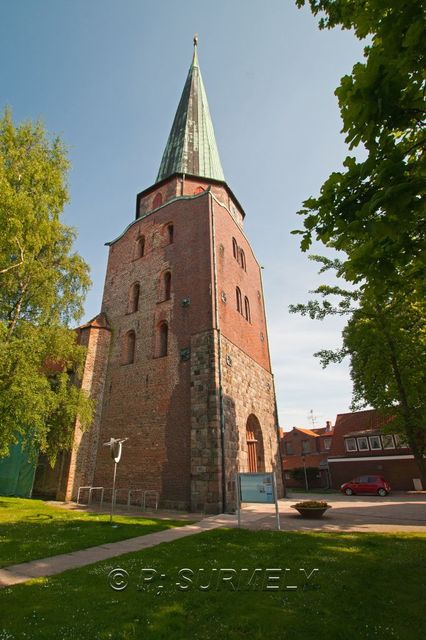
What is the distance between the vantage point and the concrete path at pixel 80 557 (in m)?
5.67

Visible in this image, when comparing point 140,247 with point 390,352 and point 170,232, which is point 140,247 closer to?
point 170,232

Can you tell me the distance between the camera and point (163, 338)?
18766 mm

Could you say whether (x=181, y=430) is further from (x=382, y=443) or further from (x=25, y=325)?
(x=382, y=443)

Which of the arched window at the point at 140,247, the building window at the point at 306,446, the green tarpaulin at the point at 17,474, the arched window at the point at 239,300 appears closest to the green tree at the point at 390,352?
the arched window at the point at 239,300

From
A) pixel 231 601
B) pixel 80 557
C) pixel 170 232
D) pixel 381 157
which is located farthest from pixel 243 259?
pixel 231 601

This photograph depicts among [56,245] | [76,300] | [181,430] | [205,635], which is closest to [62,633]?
[205,635]

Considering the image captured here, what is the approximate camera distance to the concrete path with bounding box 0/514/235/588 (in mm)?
5668

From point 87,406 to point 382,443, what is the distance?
28.3 m

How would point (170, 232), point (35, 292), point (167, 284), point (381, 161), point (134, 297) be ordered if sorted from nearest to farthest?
point (381, 161)
point (35, 292)
point (167, 284)
point (134, 297)
point (170, 232)

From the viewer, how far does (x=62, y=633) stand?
12.0ft

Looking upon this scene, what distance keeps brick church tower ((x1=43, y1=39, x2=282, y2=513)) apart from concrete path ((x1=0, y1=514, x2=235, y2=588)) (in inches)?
181

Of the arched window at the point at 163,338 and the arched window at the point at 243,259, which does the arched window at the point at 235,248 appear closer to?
the arched window at the point at 243,259

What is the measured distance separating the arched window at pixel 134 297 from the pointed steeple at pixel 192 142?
9427mm

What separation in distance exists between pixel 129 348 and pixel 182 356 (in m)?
4.77
